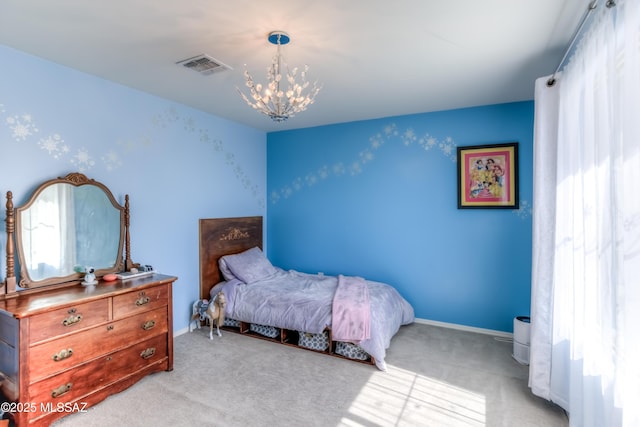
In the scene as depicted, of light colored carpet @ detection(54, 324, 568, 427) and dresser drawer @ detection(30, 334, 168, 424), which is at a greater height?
dresser drawer @ detection(30, 334, 168, 424)

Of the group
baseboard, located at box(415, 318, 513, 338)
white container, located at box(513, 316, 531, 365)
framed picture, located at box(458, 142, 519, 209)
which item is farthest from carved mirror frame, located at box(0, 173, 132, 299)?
white container, located at box(513, 316, 531, 365)

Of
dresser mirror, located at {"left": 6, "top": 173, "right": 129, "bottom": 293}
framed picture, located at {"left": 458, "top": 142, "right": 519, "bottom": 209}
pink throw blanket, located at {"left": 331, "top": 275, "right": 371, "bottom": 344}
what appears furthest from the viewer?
framed picture, located at {"left": 458, "top": 142, "right": 519, "bottom": 209}

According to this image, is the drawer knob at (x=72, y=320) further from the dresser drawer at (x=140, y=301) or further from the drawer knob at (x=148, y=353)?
the drawer knob at (x=148, y=353)

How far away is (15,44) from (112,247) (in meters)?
1.60

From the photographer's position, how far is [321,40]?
212 cm

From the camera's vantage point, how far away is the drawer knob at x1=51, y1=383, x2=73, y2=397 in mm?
2000

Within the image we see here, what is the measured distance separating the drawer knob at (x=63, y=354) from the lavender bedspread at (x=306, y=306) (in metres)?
1.54

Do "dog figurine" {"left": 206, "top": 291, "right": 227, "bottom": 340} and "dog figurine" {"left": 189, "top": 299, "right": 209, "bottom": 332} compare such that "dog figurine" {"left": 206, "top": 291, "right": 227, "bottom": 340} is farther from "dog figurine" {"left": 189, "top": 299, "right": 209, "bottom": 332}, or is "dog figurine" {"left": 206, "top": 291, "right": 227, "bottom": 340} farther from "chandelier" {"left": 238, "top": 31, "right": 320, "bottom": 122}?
"chandelier" {"left": 238, "top": 31, "right": 320, "bottom": 122}

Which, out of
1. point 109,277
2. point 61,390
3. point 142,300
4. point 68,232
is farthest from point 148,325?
point 68,232

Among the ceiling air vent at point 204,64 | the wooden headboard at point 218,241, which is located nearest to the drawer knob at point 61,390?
the wooden headboard at point 218,241

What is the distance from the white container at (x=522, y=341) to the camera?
9.42ft

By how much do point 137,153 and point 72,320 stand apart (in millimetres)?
1608

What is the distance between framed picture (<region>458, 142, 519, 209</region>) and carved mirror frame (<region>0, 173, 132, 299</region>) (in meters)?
3.45

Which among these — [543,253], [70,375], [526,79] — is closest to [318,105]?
[526,79]
